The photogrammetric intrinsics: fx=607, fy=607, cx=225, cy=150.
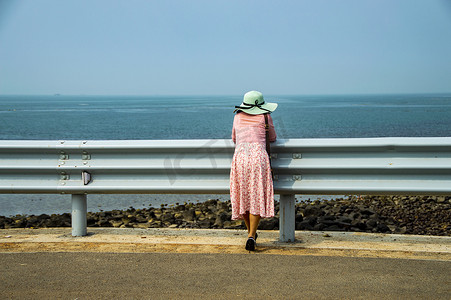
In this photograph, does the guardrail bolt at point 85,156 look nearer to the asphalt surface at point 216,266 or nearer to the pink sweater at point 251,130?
the asphalt surface at point 216,266

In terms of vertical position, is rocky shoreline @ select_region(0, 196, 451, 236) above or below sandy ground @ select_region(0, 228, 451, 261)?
below

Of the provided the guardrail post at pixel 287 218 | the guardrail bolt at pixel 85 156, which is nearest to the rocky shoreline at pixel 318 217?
the guardrail post at pixel 287 218

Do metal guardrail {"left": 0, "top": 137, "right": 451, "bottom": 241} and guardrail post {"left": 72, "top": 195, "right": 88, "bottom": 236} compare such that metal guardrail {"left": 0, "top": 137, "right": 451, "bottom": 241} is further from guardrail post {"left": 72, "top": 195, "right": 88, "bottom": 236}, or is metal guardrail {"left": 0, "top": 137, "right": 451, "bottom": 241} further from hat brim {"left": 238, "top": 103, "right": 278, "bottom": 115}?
hat brim {"left": 238, "top": 103, "right": 278, "bottom": 115}

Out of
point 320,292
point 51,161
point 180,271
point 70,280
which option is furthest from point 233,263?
point 51,161

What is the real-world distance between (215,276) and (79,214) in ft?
6.94

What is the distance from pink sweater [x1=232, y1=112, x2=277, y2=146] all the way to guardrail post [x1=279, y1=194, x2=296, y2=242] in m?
0.62

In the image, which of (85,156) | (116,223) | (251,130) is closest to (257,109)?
(251,130)

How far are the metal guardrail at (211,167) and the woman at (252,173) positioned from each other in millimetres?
125

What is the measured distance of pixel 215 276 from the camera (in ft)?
16.5

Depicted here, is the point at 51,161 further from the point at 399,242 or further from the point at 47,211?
the point at 47,211

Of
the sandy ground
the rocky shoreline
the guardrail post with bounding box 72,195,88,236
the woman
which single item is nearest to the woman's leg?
the woman

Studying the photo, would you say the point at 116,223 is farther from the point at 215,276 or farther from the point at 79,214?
the point at 215,276

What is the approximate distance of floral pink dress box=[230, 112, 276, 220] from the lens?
6074mm

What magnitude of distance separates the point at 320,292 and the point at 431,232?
527 cm
